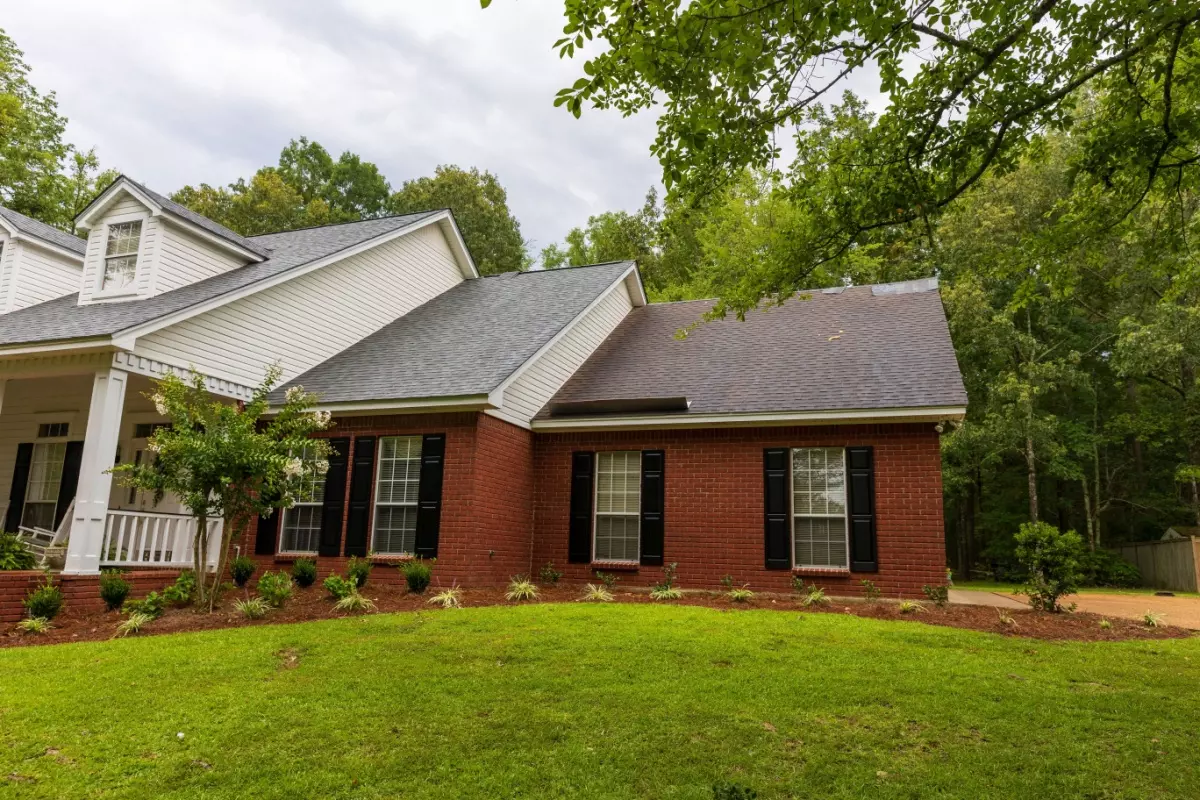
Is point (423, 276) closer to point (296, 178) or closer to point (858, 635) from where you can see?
point (858, 635)

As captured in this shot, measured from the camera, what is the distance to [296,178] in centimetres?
3634

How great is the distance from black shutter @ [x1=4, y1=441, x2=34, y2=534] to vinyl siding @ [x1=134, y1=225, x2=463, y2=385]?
5395mm

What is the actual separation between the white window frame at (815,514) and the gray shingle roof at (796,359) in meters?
0.74

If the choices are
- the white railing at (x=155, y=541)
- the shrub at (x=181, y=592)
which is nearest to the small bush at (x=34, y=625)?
the shrub at (x=181, y=592)

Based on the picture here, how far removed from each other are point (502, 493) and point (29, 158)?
927 inches

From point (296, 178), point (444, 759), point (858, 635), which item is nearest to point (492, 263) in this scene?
point (296, 178)

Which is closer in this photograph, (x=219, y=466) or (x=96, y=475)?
(x=219, y=466)

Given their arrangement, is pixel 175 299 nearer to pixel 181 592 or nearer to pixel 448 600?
pixel 181 592

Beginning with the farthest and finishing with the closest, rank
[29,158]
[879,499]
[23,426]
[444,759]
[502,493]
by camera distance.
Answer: [29,158], [23,426], [502,493], [879,499], [444,759]

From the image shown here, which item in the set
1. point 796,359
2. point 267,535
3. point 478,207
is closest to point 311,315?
point 267,535

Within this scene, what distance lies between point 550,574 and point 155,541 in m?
5.69

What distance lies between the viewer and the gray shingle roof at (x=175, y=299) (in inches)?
424

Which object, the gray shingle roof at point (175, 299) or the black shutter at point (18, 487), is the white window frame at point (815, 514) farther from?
the black shutter at point (18, 487)

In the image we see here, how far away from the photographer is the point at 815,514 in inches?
440
